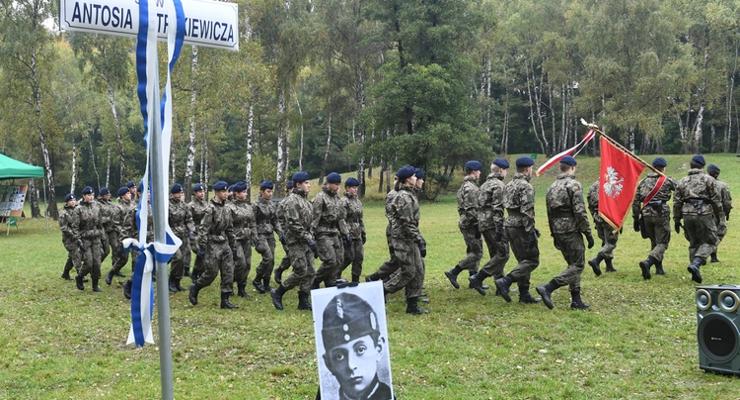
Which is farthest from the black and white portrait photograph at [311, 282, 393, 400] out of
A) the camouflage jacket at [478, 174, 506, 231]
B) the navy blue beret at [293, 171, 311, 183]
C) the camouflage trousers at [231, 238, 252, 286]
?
the camouflage trousers at [231, 238, 252, 286]

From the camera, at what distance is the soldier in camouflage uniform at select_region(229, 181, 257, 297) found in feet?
37.8

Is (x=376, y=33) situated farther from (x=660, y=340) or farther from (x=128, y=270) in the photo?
(x=660, y=340)

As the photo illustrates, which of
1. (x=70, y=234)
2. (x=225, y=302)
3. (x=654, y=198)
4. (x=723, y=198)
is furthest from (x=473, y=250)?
(x=70, y=234)

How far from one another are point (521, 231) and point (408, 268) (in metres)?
1.83

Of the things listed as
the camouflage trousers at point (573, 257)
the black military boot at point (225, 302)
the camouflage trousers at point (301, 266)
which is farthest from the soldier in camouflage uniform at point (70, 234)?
the camouflage trousers at point (573, 257)

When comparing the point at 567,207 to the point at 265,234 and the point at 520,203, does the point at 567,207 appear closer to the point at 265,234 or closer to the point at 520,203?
the point at 520,203

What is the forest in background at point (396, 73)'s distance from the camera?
33.4 meters

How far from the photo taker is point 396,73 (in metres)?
38.1

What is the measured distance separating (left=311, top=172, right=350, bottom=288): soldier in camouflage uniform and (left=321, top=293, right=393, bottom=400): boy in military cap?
18.8 feet

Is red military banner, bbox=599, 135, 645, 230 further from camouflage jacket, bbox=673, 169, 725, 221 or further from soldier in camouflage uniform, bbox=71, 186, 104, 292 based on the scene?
soldier in camouflage uniform, bbox=71, 186, 104, 292

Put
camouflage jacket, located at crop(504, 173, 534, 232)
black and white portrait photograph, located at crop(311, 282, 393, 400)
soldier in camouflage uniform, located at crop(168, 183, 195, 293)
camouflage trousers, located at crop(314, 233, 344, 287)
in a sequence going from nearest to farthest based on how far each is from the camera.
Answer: black and white portrait photograph, located at crop(311, 282, 393, 400)
camouflage jacket, located at crop(504, 173, 534, 232)
camouflage trousers, located at crop(314, 233, 344, 287)
soldier in camouflage uniform, located at crop(168, 183, 195, 293)

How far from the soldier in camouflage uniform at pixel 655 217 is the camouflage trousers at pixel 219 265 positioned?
720 centimetres

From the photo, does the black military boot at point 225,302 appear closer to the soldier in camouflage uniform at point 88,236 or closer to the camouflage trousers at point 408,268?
the camouflage trousers at point 408,268

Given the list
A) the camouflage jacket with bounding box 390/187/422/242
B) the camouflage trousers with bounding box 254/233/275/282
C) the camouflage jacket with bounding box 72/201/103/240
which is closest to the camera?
the camouflage jacket with bounding box 390/187/422/242
